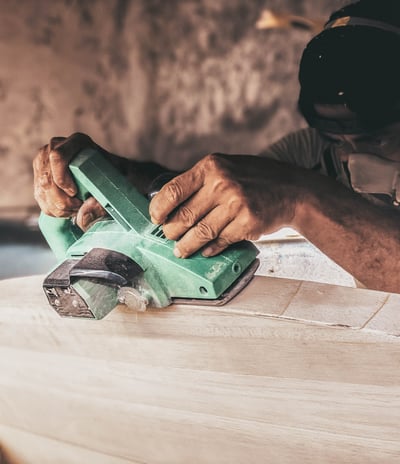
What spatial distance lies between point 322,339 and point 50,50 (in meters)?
2.65

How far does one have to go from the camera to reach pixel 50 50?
2816mm

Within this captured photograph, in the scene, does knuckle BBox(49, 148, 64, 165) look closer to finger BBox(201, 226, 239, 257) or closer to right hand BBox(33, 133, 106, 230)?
right hand BBox(33, 133, 106, 230)

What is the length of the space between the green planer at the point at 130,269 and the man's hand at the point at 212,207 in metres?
0.02

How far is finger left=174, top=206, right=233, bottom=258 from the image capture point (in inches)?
31.5

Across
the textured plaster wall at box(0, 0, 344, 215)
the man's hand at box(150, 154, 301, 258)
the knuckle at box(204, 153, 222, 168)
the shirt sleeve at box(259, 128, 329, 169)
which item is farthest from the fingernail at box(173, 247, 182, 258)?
the textured plaster wall at box(0, 0, 344, 215)

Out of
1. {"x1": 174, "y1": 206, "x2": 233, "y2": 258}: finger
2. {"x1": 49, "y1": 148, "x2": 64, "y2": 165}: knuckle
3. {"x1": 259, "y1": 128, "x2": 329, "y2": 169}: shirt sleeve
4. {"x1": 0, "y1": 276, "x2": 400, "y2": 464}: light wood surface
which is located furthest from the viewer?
{"x1": 259, "y1": 128, "x2": 329, "y2": 169}: shirt sleeve

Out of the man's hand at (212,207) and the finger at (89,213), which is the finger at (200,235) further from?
the finger at (89,213)

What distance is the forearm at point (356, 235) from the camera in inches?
41.3

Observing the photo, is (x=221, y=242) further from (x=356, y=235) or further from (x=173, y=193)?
(x=356, y=235)

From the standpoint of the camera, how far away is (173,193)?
0.83 meters

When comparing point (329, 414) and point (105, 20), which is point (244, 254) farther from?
point (105, 20)

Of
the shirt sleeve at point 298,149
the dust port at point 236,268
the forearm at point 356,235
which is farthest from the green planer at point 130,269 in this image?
the shirt sleeve at point 298,149

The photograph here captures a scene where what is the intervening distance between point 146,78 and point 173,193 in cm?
237

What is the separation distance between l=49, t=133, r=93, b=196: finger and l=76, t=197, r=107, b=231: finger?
0.05m
